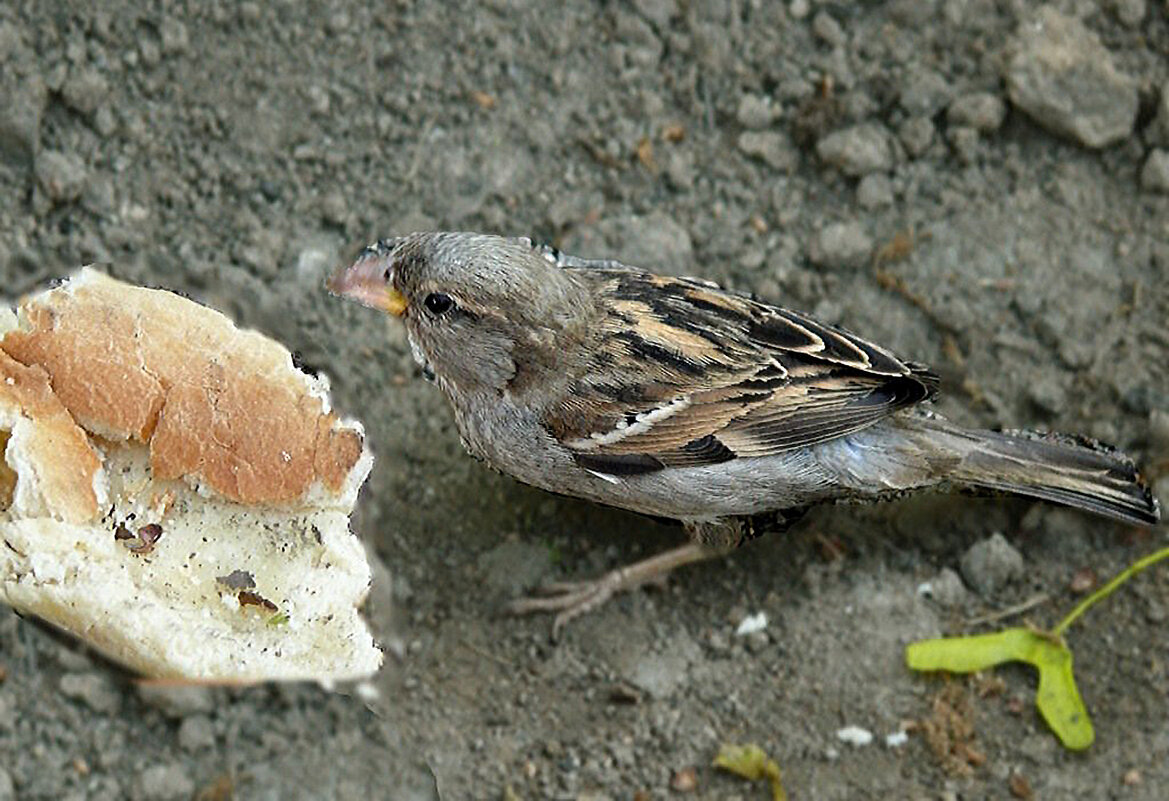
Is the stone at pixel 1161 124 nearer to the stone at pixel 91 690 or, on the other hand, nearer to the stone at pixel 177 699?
the stone at pixel 177 699

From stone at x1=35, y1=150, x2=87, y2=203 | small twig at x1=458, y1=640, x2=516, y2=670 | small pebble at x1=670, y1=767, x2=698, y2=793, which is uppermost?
stone at x1=35, y1=150, x2=87, y2=203

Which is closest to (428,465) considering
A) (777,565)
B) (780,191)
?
(777,565)

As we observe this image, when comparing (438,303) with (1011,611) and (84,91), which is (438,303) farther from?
(1011,611)

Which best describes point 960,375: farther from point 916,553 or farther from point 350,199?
point 350,199

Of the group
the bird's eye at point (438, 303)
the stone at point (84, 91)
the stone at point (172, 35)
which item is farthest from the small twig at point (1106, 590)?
the stone at point (84, 91)

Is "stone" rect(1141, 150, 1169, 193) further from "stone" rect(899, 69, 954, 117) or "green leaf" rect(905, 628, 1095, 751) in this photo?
"green leaf" rect(905, 628, 1095, 751)

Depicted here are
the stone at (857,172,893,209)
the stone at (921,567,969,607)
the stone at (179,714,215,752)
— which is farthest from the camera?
the stone at (857,172,893,209)

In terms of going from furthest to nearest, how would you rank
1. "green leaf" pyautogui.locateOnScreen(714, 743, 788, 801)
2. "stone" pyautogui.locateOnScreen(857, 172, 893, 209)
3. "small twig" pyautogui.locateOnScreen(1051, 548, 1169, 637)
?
"stone" pyautogui.locateOnScreen(857, 172, 893, 209)
"small twig" pyautogui.locateOnScreen(1051, 548, 1169, 637)
"green leaf" pyautogui.locateOnScreen(714, 743, 788, 801)

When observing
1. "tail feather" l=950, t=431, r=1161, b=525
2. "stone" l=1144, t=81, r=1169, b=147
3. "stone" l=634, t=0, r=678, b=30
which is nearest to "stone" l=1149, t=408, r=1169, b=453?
"tail feather" l=950, t=431, r=1161, b=525
